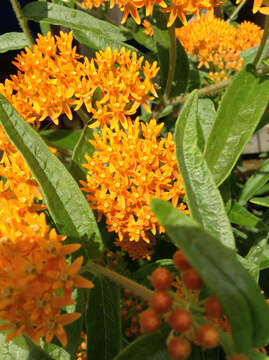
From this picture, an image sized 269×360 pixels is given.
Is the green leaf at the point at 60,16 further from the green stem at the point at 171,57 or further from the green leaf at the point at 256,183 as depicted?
the green leaf at the point at 256,183

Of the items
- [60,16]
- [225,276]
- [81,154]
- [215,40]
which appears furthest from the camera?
[215,40]

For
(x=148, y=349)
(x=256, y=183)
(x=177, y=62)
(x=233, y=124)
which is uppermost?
(x=177, y=62)

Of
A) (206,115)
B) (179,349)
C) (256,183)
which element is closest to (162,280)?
(179,349)

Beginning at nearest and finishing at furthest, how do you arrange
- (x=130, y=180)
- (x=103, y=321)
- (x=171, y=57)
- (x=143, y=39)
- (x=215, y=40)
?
(x=103, y=321) → (x=130, y=180) → (x=171, y=57) → (x=143, y=39) → (x=215, y=40)

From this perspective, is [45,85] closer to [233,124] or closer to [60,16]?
[60,16]

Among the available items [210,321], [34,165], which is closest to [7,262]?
[34,165]

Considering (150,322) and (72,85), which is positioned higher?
(72,85)

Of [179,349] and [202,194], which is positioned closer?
[179,349]

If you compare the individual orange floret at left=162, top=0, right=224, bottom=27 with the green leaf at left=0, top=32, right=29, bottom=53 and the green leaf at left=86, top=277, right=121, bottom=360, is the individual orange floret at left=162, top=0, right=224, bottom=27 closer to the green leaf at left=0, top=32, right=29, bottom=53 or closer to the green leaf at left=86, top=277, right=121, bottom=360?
the green leaf at left=0, top=32, right=29, bottom=53
